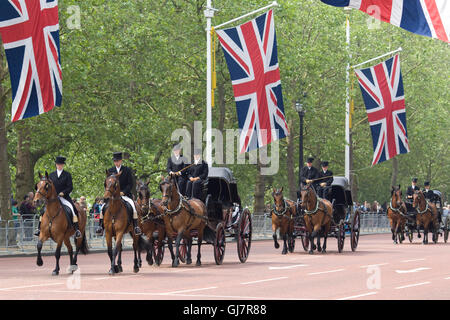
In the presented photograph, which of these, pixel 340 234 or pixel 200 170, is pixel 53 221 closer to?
pixel 200 170

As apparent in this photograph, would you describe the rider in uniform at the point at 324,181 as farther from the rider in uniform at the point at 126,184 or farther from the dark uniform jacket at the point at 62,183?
the dark uniform jacket at the point at 62,183

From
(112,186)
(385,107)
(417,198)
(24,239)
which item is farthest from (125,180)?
(385,107)

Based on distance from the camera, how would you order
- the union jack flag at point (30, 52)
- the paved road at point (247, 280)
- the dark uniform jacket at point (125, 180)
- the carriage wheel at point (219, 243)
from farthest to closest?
the union jack flag at point (30, 52)
the carriage wheel at point (219, 243)
the dark uniform jacket at point (125, 180)
the paved road at point (247, 280)

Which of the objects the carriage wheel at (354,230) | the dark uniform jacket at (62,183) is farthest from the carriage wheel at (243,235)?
the carriage wheel at (354,230)

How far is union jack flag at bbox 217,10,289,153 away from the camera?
31500mm

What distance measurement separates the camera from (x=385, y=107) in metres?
41.5

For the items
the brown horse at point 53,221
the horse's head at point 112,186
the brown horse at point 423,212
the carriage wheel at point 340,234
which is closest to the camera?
the horse's head at point 112,186

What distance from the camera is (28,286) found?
16453mm

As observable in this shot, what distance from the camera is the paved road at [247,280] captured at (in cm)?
1491

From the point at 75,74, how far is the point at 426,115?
122 ft

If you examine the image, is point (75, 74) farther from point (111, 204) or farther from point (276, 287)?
point (276, 287)

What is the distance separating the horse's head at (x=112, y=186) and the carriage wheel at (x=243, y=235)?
494 cm
